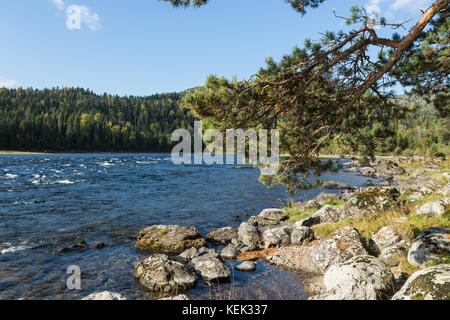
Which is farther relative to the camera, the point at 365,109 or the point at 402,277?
the point at 365,109

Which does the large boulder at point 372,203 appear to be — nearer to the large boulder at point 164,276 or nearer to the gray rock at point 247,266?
the gray rock at point 247,266

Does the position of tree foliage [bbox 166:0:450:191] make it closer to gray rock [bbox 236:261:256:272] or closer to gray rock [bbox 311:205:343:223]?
gray rock [bbox 236:261:256:272]

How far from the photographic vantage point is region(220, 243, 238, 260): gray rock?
10477 millimetres

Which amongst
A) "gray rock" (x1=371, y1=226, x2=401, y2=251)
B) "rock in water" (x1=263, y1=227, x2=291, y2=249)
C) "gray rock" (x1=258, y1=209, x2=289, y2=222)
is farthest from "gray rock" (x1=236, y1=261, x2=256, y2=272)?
"gray rock" (x1=258, y1=209, x2=289, y2=222)

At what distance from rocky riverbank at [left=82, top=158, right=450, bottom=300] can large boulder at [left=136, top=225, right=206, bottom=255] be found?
4 cm

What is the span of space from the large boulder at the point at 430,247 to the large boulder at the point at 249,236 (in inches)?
215

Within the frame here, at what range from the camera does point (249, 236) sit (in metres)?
11.9

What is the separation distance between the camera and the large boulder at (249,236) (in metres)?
11.5

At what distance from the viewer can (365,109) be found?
8.49 m

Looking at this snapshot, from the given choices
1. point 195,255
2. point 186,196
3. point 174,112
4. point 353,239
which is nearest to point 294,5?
point 353,239

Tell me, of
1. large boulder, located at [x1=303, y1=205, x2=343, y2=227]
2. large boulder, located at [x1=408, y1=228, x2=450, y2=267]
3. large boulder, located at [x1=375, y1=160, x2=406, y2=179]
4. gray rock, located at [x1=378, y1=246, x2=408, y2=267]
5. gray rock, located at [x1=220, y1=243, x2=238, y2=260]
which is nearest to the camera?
large boulder, located at [x1=408, y1=228, x2=450, y2=267]

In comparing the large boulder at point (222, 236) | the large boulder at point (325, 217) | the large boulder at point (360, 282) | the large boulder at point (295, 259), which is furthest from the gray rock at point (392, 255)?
the large boulder at point (222, 236)
